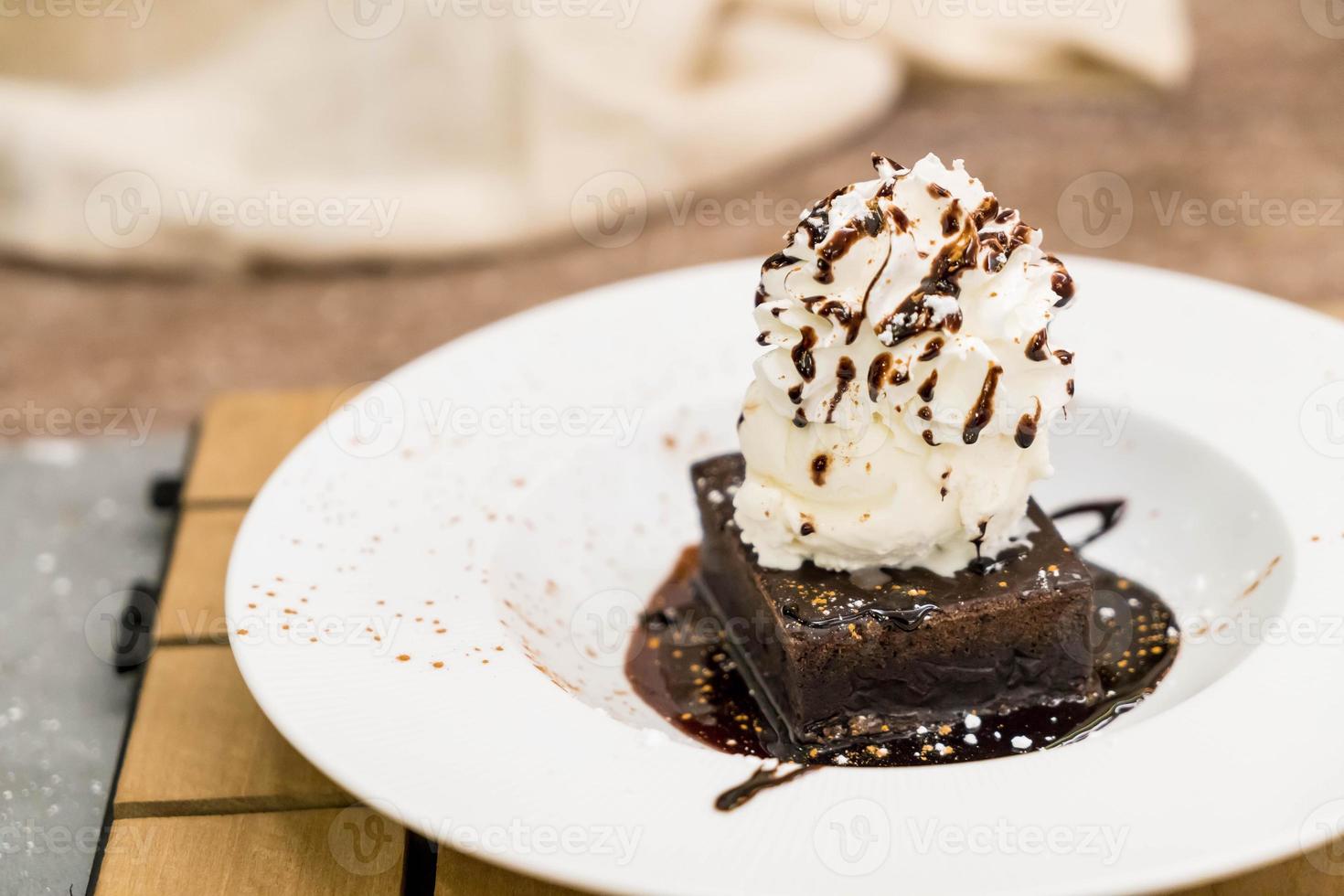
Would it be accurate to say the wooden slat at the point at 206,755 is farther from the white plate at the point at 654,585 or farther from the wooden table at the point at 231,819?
the white plate at the point at 654,585

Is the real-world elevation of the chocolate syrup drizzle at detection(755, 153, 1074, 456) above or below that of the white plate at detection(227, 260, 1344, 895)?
above

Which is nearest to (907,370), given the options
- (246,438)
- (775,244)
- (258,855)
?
(258,855)

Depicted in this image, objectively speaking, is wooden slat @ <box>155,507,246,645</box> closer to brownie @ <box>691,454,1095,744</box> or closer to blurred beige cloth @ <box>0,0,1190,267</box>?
brownie @ <box>691,454,1095,744</box>

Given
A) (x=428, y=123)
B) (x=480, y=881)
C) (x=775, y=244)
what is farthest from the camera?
(x=428, y=123)

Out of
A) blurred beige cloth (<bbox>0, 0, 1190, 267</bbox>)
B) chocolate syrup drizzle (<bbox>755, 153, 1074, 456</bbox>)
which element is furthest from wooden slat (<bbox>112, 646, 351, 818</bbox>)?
blurred beige cloth (<bbox>0, 0, 1190, 267</bbox>)

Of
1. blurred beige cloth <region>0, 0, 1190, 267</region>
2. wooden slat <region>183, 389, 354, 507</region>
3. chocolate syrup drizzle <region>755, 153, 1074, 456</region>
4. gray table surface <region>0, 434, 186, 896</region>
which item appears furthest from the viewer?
blurred beige cloth <region>0, 0, 1190, 267</region>

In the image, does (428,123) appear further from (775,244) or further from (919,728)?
(919,728)

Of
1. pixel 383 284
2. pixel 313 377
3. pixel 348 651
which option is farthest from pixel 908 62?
pixel 348 651
